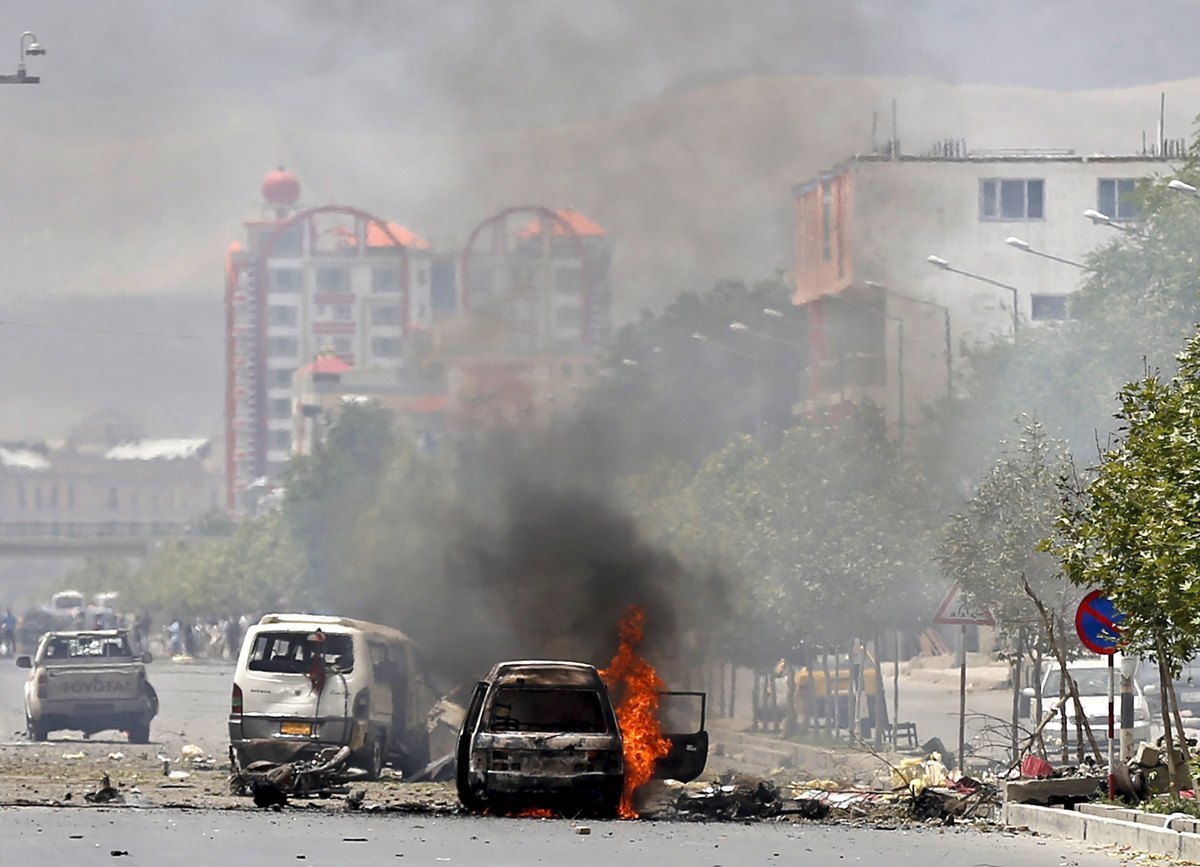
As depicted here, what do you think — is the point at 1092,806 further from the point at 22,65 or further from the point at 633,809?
the point at 22,65

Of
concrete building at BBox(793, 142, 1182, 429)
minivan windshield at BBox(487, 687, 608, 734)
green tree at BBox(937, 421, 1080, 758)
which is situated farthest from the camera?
concrete building at BBox(793, 142, 1182, 429)

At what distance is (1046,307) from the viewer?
10075 centimetres

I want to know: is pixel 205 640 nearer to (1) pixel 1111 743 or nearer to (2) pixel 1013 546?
(2) pixel 1013 546

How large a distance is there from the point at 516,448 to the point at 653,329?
97.6ft

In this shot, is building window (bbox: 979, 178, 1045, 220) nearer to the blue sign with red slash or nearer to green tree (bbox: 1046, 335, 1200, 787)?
green tree (bbox: 1046, 335, 1200, 787)

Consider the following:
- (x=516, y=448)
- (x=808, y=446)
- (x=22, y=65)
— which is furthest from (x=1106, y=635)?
(x=516, y=448)

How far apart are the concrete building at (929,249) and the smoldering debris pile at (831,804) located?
58244mm

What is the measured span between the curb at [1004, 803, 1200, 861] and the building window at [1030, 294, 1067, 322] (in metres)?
76.8

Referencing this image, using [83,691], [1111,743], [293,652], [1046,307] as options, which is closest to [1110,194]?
[1046,307]

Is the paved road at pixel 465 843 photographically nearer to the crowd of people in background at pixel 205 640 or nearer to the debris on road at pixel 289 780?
the debris on road at pixel 289 780

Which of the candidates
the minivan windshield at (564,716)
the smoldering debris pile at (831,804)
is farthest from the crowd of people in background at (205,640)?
the minivan windshield at (564,716)

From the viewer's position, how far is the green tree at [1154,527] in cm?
2119

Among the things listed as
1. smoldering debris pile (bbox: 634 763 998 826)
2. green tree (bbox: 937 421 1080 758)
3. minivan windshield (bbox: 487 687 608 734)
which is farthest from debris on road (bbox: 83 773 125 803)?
green tree (bbox: 937 421 1080 758)

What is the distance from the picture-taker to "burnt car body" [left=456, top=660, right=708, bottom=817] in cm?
2327
